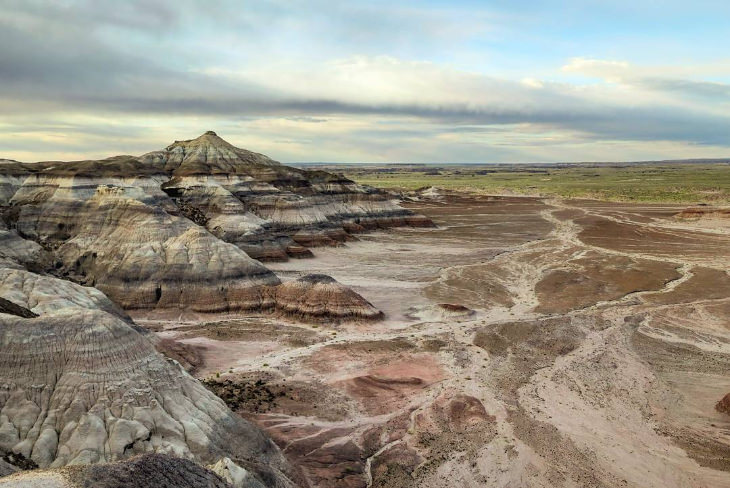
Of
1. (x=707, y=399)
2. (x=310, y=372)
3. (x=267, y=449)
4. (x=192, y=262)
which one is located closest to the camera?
(x=267, y=449)

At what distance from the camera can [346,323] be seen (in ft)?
115

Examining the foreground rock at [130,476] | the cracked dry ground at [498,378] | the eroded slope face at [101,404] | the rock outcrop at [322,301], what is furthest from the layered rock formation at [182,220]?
the foreground rock at [130,476]

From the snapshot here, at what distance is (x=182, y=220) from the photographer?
44.0 metres

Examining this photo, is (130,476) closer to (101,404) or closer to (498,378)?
(101,404)

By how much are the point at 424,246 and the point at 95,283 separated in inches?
1622

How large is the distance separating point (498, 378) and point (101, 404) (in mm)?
17530

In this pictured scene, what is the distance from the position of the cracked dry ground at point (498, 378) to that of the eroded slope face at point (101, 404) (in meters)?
3.78

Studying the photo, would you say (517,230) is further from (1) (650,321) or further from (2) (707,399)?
(2) (707,399)

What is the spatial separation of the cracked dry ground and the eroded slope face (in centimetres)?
378

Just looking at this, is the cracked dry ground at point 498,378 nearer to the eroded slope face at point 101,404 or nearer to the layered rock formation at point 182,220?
the eroded slope face at point 101,404

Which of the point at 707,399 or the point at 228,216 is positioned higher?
the point at 228,216

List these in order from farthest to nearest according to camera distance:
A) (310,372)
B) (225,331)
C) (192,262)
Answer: (192,262)
(225,331)
(310,372)

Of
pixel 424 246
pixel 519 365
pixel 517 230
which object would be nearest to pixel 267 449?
pixel 519 365

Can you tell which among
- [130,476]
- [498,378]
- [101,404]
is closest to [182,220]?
[498,378]
